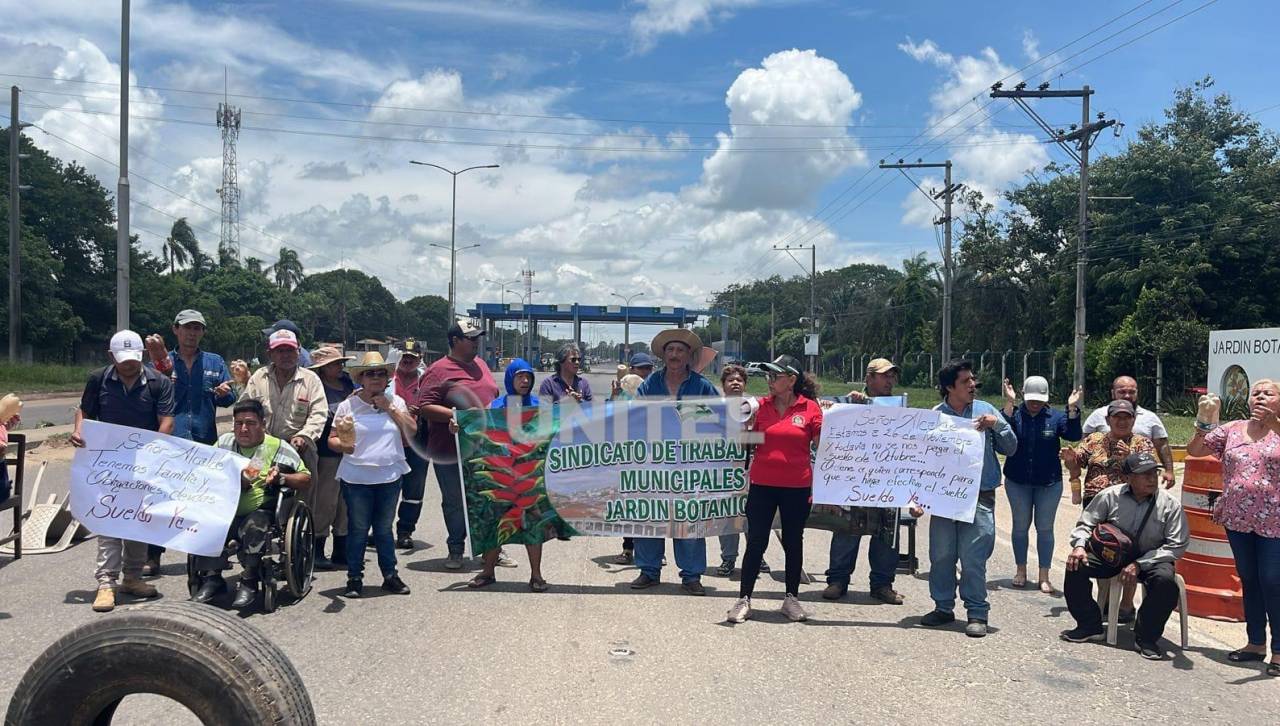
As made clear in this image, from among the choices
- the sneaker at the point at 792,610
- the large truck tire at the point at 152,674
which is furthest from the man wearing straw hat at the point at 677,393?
the large truck tire at the point at 152,674

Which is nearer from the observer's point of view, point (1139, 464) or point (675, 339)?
point (1139, 464)


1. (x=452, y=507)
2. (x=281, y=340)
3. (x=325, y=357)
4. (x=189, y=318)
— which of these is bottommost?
(x=452, y=507)

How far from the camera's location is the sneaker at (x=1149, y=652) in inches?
242

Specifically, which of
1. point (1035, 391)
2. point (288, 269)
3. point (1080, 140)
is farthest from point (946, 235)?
point (288, 269)

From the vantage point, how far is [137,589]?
23.0 ft

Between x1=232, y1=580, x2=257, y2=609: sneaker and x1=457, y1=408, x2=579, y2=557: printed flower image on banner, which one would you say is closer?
x1=232, y1=580, x2=257, y2=609: sneaker

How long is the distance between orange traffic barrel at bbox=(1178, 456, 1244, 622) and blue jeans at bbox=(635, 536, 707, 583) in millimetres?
3481

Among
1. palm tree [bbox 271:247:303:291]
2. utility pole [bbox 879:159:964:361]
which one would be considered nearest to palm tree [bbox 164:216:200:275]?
palm tree [bbox 271:247:303:291]

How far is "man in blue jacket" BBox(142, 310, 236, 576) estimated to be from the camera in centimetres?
791

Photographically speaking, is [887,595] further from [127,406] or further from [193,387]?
[193,387]

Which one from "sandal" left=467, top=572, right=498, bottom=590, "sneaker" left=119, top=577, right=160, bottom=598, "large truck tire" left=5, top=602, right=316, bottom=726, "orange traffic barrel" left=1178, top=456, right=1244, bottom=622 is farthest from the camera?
"sandal" left=467, top=572, right=498, bottom=590

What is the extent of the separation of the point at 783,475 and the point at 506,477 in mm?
2341

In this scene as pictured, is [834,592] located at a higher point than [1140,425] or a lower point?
lower

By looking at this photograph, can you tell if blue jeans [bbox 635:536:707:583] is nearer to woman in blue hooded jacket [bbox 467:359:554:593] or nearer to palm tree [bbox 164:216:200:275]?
woman in blue hooded jacket [bbox 467:359:554:593]
